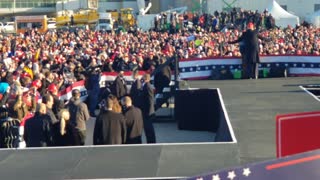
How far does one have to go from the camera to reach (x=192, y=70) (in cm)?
2102

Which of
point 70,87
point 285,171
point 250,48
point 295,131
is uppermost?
point 295,131

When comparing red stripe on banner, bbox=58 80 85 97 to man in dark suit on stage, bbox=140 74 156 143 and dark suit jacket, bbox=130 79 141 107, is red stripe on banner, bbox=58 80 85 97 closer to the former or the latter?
dark suit jacket, bbox=130 79 141 107

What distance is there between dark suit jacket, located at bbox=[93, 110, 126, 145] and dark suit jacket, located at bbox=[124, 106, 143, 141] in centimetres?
65

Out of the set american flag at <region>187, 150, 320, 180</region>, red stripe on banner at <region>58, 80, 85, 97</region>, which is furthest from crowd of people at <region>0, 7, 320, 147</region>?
american flag at <region>187, 150, 320, 180</region>

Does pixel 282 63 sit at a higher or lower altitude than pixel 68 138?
higher

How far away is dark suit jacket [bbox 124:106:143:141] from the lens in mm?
11047

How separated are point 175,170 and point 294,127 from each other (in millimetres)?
3404

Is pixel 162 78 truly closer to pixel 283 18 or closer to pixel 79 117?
pixel 79 117

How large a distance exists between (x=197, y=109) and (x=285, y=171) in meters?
13.2

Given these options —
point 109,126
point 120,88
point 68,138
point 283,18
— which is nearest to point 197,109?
point 120,88

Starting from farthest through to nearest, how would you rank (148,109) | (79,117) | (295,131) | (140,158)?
(148,109) → (79,117) → (140,158) → (295,131)

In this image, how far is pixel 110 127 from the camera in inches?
404

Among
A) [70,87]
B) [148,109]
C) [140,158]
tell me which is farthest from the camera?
[70,87]

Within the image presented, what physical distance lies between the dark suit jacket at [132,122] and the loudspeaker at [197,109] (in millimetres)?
5852
